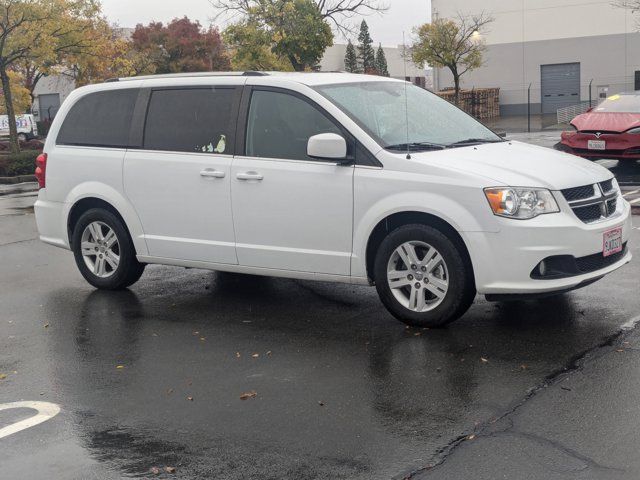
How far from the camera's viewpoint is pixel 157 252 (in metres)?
8.23

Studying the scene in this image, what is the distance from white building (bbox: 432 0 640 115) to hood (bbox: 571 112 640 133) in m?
29.5

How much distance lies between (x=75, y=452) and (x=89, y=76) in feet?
179

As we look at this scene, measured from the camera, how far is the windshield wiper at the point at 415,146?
7.02 metres

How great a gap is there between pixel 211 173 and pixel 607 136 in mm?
11555

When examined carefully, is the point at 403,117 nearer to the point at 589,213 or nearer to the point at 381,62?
the point at 589,213

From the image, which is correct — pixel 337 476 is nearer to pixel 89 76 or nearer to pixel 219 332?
pixel 219 332

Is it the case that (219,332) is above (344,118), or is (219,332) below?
below

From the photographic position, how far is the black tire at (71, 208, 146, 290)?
8508 mm

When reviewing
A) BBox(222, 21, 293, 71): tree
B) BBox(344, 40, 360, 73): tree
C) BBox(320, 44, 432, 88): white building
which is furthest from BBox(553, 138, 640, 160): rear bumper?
BBox(344, 40, 360, 73): tree

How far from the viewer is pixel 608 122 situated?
17625 millimetres

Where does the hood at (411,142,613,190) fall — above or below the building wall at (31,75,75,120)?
below

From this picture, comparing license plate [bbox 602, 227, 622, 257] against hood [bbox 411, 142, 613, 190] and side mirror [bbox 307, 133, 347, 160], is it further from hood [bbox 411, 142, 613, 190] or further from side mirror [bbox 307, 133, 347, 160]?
side mirror [bbox 307, 133, 347, 160]

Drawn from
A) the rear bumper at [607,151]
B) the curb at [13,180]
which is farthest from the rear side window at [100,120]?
the curb at [13,180]

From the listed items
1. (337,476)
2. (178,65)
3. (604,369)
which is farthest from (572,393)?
(178,65)
